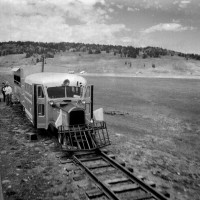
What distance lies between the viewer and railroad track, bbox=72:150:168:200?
757 cm

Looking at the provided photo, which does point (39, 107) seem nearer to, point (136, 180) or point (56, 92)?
point (56, 92)

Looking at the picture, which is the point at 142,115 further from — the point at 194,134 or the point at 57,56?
the point at 57,56

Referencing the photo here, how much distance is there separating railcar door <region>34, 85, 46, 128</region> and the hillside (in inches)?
2195

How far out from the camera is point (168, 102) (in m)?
29.5

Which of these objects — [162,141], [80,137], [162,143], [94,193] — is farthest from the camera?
[162,141]

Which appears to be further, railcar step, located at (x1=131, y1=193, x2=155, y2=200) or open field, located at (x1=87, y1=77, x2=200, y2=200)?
open field, located at (x1=87, y1=77, x2=200, y2=200)

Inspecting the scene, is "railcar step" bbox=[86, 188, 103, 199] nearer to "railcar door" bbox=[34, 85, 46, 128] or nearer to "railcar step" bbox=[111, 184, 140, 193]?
"railcar step" bbox=[111, 184, 140, 193]

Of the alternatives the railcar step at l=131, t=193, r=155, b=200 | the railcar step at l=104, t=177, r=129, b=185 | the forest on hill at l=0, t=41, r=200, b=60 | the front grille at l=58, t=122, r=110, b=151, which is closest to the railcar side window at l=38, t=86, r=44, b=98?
the front grille at l=58, t=122, r=110, b=151

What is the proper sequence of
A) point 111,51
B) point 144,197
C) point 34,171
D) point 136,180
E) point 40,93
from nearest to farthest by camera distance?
point 144,197 < point 136,180 < point 34,171 < point 40,93 < point 111,51

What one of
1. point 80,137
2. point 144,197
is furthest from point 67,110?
point 144,197

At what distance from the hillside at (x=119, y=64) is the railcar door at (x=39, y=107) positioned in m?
55.7

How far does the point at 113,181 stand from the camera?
8.41 m

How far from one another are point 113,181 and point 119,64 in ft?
233

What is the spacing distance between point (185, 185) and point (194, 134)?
818cm
